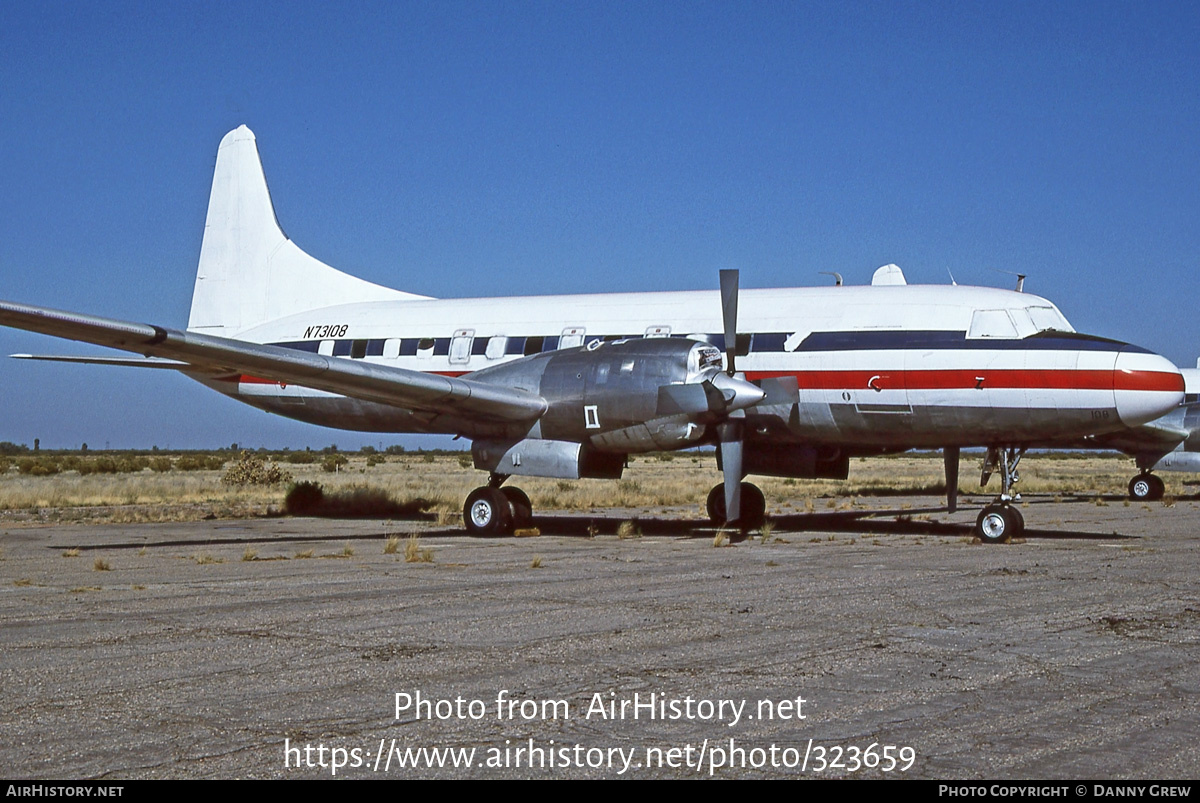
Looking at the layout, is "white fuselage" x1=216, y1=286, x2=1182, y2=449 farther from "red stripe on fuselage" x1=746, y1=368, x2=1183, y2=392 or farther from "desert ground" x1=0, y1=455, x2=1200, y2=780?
"desert ground" x1=0, y1=455, x2=1200, y2=780

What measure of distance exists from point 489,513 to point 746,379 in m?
4.73

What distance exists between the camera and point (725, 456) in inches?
692

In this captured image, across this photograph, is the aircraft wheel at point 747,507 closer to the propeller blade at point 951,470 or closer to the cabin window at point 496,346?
the propeller blade at point 951,470

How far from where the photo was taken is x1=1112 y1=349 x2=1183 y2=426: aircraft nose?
16031mm

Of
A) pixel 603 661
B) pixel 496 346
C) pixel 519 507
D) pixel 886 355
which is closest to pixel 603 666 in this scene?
pixel 603 661

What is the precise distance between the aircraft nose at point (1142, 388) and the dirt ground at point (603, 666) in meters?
2.20

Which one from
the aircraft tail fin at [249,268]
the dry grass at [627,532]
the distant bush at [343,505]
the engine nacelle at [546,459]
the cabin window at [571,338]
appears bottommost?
the dry grass at [627,532]

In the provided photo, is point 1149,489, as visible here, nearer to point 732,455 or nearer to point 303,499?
point 732,455

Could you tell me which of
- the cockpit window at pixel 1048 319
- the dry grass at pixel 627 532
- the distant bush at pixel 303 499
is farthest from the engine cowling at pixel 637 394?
the distant bush at pixel 303 499

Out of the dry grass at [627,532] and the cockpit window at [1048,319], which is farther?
the dry grass at [627,532]

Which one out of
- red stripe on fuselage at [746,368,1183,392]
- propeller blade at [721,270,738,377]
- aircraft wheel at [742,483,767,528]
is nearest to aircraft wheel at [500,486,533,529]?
aircraft wheel at [742,483,767,528]

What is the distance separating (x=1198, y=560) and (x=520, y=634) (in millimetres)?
9945

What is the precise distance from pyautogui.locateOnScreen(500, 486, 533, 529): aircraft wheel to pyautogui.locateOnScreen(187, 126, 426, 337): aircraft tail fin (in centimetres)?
620

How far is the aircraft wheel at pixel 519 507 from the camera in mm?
19359
